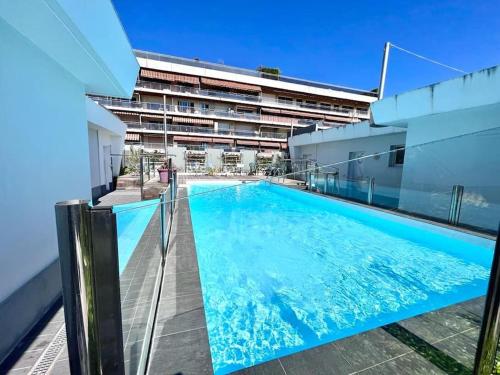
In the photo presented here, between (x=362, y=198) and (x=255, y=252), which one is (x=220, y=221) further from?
(x=362, y=198)

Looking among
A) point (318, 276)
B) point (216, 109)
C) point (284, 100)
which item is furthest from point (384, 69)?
point (284, 100)

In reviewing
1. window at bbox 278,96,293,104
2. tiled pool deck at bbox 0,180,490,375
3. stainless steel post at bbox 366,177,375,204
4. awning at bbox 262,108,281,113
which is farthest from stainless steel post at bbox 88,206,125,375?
window at bbox 278,96,293,104

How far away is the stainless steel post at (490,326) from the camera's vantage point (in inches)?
53.0

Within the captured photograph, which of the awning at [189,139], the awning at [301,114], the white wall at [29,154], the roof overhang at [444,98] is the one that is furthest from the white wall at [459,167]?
the awning at [301,114]

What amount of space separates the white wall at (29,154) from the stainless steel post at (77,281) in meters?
2.01

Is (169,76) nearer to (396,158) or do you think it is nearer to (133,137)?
(133,137)

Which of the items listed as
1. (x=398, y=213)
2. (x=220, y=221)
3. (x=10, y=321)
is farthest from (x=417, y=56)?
(x=10, y=321)

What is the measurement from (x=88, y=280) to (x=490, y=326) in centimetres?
227

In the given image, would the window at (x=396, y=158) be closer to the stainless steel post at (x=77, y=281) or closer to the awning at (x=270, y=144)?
the stainless steel post at (x=77, y=281)

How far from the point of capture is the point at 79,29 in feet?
8.02

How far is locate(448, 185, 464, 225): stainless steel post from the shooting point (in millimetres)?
5926

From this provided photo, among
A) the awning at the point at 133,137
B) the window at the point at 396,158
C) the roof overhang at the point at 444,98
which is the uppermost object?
the awning at the point at 133,137

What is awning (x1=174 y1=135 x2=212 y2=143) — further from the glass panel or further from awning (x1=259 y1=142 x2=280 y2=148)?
the glass panel

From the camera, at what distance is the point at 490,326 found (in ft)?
4.61
